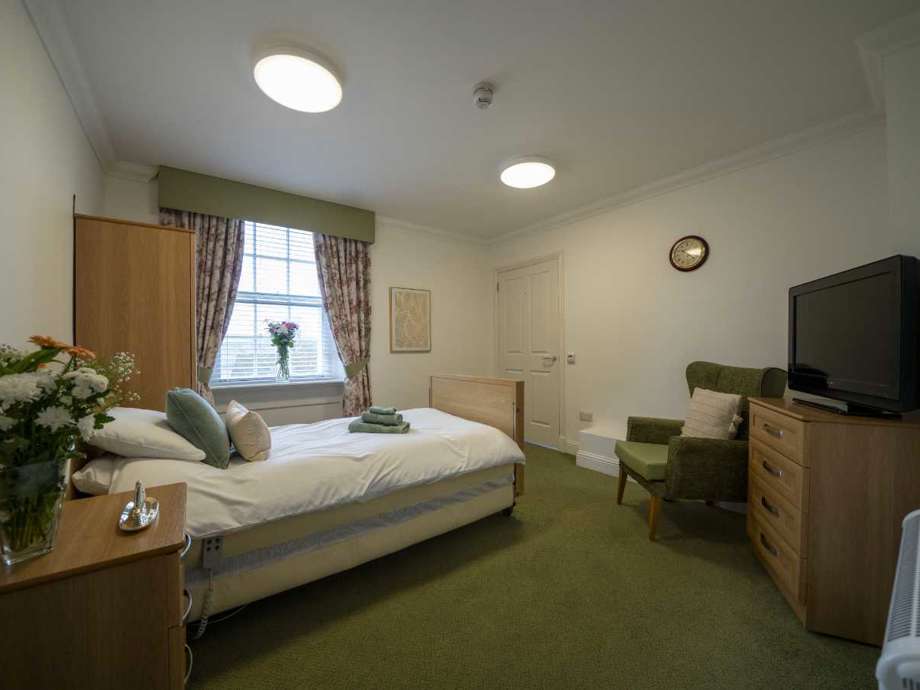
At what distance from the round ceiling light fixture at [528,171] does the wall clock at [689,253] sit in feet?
4.19

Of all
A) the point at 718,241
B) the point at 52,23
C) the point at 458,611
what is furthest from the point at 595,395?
the point at 52,23

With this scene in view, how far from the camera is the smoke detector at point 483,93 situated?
6.40ft

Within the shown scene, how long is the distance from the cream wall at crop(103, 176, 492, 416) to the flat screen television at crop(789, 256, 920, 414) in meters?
3.24

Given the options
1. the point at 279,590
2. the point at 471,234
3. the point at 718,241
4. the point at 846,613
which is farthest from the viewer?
the point at 471,234

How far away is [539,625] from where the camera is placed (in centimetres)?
155

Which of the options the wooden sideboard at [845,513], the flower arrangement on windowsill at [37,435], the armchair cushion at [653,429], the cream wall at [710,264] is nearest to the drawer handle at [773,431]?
the wooden sideboard at [845,513]

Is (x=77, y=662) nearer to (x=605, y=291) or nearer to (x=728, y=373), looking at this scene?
(x=728, y=373)

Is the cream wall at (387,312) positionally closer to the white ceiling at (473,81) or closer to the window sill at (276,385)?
the window sill at (276,385)

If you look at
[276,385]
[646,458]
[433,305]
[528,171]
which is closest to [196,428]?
→ [276,385]

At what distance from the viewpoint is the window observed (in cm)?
329

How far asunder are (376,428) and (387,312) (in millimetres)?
1993

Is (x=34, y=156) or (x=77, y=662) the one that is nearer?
(x=77, y=662)

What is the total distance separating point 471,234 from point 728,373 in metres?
3.17

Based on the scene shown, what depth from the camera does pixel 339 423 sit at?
A: 262 cm
